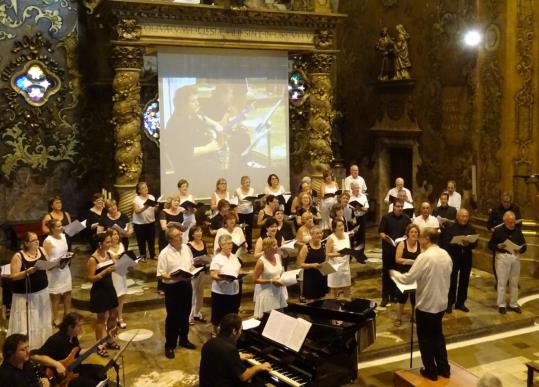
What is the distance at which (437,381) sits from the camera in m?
7.17

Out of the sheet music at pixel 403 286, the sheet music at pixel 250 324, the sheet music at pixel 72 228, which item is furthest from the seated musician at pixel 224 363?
the sheet music at pixel 72 228

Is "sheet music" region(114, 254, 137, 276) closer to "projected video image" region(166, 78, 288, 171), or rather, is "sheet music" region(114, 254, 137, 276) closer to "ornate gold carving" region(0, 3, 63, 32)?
"projected video image" region(166, 78, 288, 171)

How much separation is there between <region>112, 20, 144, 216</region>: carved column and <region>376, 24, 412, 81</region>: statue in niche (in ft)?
20.9

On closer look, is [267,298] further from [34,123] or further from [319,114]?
[34,123]

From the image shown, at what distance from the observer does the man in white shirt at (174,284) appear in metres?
8.29

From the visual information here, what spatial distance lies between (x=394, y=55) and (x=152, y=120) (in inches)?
250

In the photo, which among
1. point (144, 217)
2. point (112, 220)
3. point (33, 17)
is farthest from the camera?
point (33, 17)

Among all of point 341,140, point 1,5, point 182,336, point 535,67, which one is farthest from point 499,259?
point 1,5

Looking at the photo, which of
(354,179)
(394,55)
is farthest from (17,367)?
(394,55)

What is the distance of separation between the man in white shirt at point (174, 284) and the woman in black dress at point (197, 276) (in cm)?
36

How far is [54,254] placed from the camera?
29.4ft

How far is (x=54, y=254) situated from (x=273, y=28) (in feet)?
26.8

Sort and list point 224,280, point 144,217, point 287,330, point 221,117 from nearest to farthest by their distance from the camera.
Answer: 1. point 287,330
2. point 224,280
3. point 144,217
4. point 221,117

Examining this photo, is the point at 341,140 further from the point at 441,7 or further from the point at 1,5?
the point at 1,5
